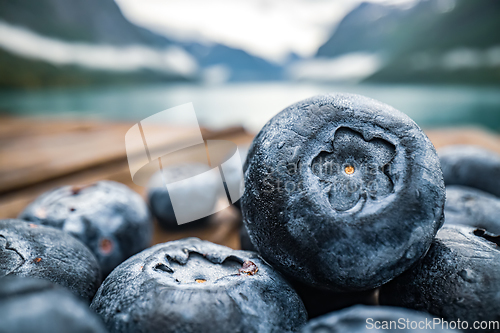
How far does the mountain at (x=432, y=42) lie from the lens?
278 centimetres

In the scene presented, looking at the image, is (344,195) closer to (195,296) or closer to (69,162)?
(195,296)

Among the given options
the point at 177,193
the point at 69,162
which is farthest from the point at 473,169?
the point at 69,162

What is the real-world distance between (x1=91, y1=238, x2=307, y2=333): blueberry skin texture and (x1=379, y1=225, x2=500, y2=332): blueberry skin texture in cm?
17

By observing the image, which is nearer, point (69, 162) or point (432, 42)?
point (69, 162)

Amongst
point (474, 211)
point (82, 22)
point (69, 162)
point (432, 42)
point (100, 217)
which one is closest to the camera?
point (474, 211)

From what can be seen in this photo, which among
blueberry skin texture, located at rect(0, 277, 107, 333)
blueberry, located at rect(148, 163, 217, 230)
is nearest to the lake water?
blueberry, located at rect(148, 163, 217, 230)

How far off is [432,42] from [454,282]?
10.3 feet

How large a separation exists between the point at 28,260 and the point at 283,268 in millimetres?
430

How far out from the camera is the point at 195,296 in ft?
1.40

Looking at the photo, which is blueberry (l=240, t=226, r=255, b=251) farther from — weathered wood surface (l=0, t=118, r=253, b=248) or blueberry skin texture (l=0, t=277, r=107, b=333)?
blueberry skin texture (l=0, t=277, r=107, b=333)

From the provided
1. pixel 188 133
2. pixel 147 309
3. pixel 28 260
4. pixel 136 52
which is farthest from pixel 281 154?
pixel 136 52

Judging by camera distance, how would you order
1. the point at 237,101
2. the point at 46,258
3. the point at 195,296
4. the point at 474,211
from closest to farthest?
the point at 195,296 → the point at 46,258 → the point at 474,211 → the point at 237,101

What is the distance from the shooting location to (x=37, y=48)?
14.0 feet

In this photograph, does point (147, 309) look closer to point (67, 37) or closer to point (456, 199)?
point (456, 199)
